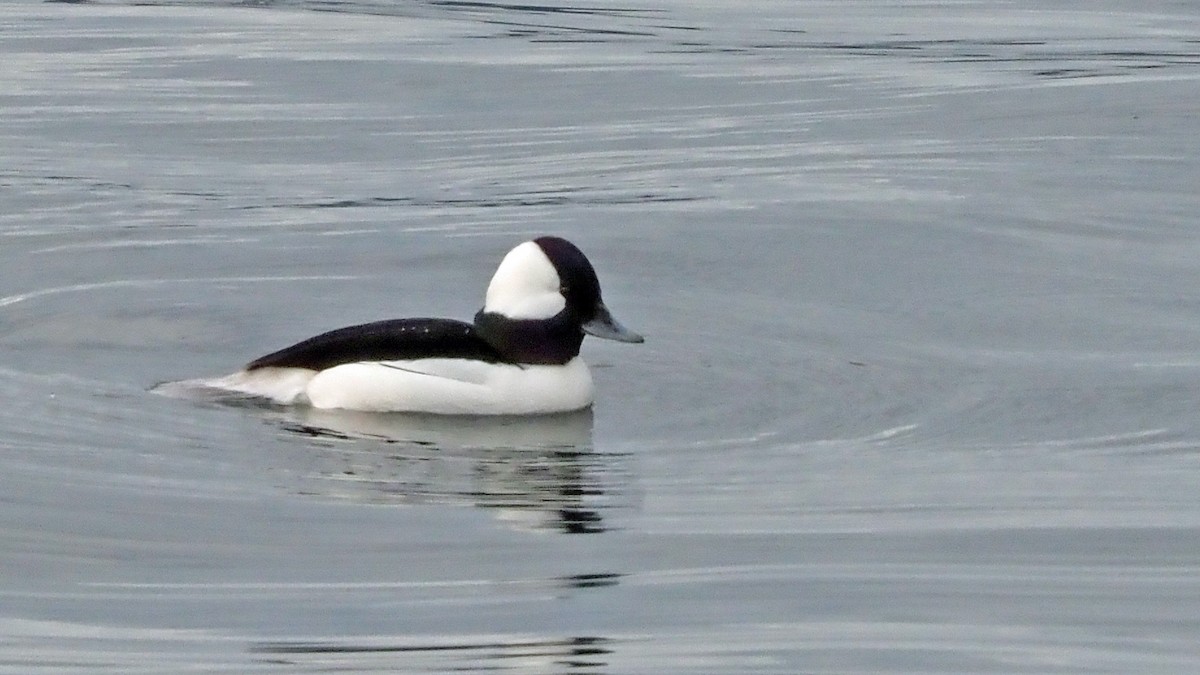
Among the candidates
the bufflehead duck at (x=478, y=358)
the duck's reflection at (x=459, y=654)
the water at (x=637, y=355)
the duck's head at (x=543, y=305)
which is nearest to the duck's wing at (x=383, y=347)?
the bufflehead duck at (x=478, y=358)

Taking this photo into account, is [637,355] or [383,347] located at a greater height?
[383,347]

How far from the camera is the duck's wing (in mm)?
10102

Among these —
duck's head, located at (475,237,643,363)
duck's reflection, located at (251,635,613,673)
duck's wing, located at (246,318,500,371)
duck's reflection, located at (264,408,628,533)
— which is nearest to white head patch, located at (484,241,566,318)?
duck's head, located at (475,237,643,363)

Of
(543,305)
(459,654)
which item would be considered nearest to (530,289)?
(543,305)

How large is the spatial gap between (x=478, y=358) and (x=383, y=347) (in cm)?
41

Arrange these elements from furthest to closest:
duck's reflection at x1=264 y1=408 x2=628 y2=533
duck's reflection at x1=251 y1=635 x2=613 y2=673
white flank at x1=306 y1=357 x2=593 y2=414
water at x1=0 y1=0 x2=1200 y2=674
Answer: white flank at x1=306 y1=357 x2=593 y2=414 < duck's reflection at x1=264 y1=408 x2=628 y2=533 < water at x1=0 y1=0 x2=1200 y2=674 < duck's reflection at x1=251 y1=635 x2=613 y2=673

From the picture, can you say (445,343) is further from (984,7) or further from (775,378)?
(984,7)

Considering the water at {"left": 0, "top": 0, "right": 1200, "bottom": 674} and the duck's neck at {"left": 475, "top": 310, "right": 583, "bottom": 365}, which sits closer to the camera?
the water at {"left": 0, "top": 0, "right": 1200, "bottom": 674}

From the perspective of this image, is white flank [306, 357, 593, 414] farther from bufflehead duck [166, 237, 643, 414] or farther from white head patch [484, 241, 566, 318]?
white head patch [484, 241, 566, 318]

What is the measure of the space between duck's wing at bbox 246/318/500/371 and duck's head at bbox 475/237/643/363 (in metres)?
0.14

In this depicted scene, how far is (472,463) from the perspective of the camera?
9.17m

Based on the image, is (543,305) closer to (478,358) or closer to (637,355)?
(478,358)

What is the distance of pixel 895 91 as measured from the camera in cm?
2162

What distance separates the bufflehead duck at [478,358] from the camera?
33.1ft
